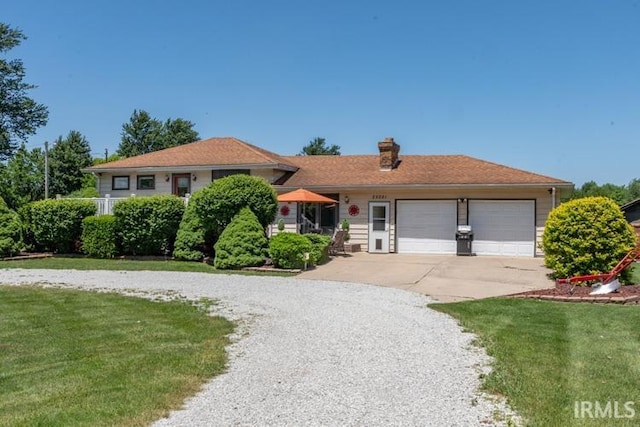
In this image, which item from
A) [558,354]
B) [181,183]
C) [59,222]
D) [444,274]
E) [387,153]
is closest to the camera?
[558,354]

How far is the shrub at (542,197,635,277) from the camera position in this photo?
1134 cm

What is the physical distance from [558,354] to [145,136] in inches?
2117

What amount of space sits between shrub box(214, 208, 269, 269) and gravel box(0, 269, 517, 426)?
4353 mm

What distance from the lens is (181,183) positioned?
73.3 ft

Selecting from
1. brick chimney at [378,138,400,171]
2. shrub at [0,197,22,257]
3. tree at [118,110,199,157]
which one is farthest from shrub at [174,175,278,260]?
tree at [118,110,199,157]

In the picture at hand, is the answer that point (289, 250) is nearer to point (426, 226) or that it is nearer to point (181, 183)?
point (426, 226)

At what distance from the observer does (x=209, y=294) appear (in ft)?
33.8

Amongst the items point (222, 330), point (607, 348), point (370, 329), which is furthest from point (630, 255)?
point (222, 330)

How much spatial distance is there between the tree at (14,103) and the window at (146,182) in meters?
20.9

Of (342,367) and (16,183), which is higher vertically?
(16,183)

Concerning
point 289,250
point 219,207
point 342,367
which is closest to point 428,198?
point 289,250

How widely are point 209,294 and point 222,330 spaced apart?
130 inches

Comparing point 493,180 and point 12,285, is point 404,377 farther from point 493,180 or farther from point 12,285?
point 493,180
